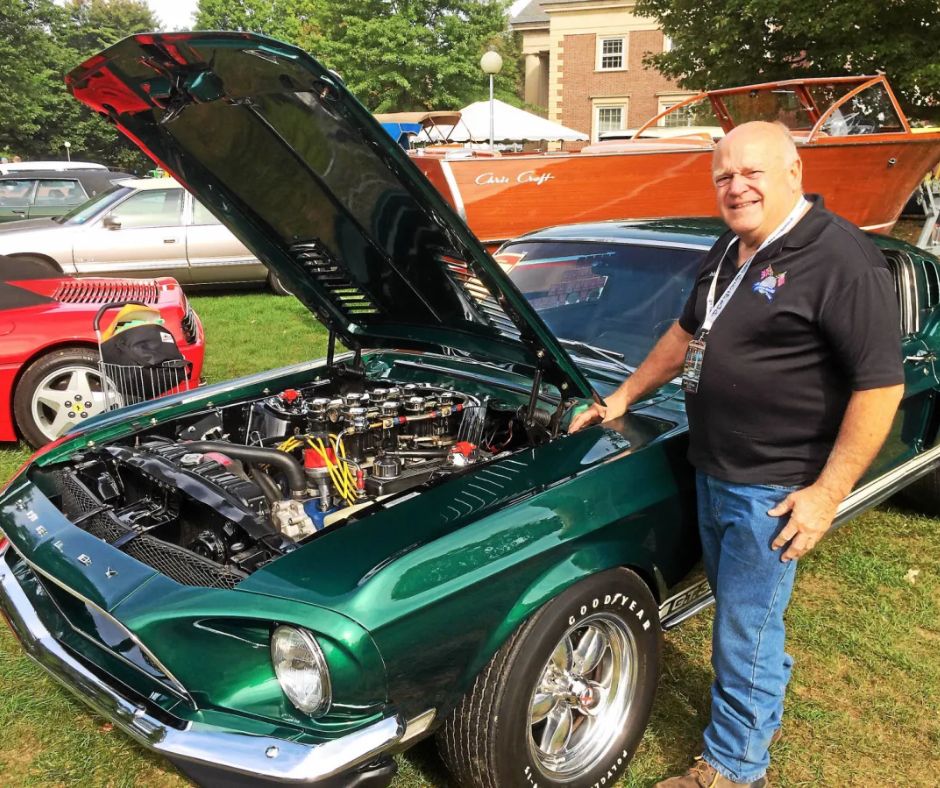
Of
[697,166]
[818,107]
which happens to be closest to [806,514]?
[697,166]

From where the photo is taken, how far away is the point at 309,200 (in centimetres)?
277

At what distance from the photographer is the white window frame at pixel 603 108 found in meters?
31.4

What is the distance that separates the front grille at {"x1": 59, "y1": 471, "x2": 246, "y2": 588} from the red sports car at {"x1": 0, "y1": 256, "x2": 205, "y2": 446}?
2.45m

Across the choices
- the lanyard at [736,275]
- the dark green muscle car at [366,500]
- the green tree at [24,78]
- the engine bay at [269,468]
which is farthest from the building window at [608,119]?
the lanyard at [736,275]

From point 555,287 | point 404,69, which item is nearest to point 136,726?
point 555,287

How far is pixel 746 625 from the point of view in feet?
7.02

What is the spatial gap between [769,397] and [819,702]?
1.47m

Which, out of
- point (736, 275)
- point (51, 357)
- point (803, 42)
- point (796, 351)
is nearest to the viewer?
point (796, 351)

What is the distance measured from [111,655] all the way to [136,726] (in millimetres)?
299

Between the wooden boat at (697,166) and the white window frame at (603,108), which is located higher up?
the white window frame at (603,108)

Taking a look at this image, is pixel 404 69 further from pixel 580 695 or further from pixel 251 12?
pixel 580 695

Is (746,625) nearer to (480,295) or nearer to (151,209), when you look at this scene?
(480,295)

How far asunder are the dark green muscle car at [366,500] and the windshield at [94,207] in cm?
770

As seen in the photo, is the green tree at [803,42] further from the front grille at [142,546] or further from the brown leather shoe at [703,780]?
the front grille at [142,546]
